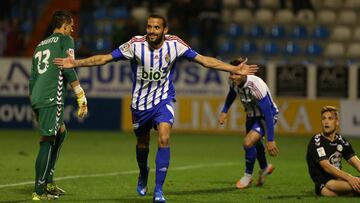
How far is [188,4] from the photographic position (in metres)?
24.4

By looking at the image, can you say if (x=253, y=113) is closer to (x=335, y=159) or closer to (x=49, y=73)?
(x=335, y=159)

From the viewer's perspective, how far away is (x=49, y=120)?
33.4 feet

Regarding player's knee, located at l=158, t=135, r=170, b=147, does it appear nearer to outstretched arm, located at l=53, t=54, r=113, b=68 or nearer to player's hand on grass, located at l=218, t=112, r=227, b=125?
outstretched arm, located at l=53, t=54, r=113, b=68

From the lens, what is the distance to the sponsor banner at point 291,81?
23000mm

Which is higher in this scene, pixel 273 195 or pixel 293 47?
pixel 293 47

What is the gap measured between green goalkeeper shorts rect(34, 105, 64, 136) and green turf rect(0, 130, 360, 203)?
2.66ft

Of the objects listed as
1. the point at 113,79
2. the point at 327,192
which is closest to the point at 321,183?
the point at 327,192

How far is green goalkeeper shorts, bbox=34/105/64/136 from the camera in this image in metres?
10.2

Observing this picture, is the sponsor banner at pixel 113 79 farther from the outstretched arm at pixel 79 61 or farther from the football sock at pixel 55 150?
the outstretched arm at pixel 79 61

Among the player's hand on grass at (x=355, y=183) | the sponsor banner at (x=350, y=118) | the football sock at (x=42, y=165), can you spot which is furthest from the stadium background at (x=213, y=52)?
the football sock at (x=42, y=165)

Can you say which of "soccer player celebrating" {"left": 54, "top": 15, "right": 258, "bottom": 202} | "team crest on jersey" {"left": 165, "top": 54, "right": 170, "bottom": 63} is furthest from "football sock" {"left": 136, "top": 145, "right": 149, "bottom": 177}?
"team crest on jersey" {"left": 165, "top": 54, "right": 170, "bottom": 63}

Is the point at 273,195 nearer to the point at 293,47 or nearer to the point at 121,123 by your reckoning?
the point at 121,123

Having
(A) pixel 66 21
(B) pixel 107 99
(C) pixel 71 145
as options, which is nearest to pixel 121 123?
(B) pixel 107 99

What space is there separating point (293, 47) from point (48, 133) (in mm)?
16264
